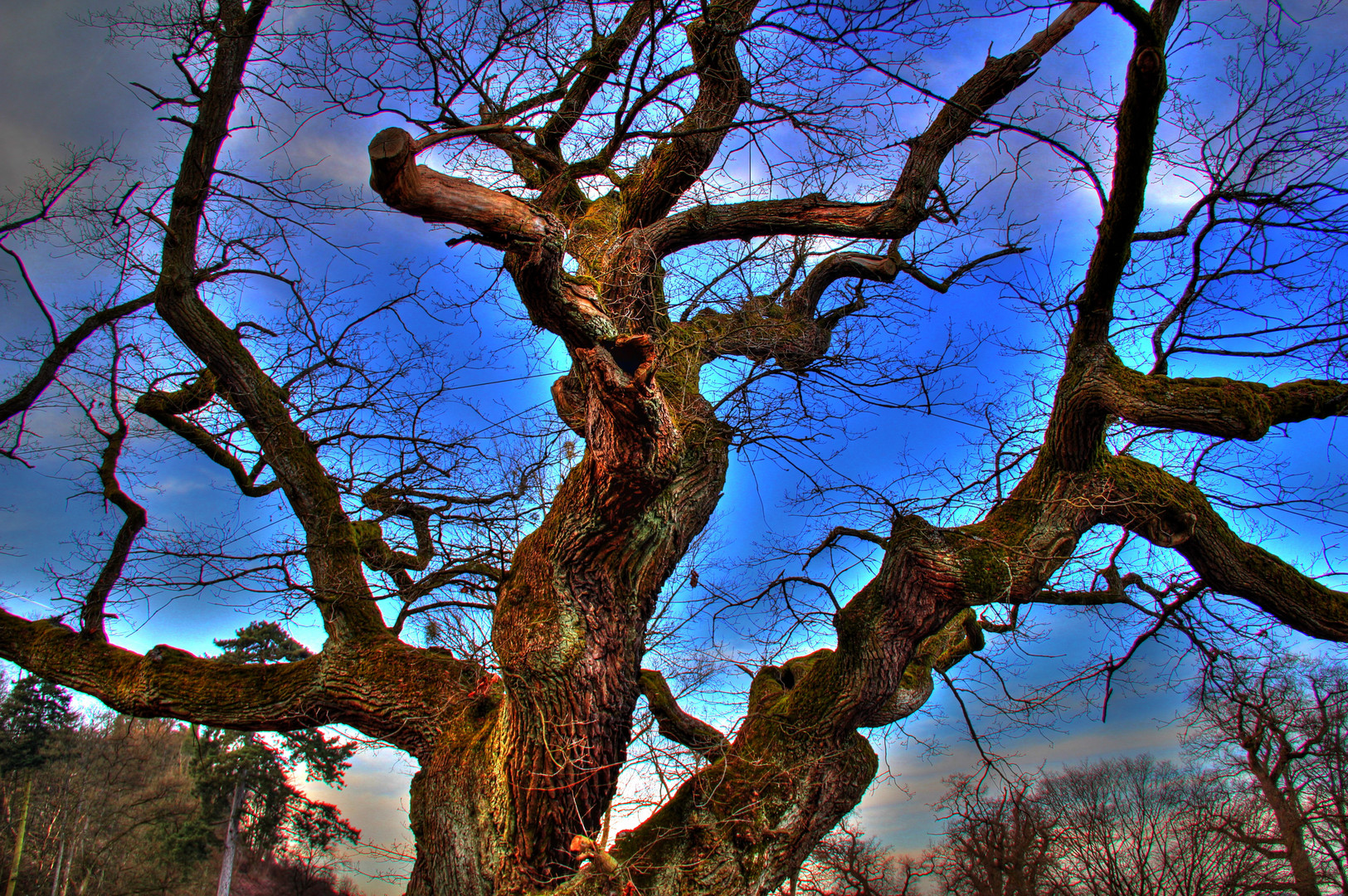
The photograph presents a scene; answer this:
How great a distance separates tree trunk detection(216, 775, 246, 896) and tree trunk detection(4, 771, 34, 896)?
4.22 metres

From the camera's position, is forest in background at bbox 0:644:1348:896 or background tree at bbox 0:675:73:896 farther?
background tree at bbox 0:675:73:896

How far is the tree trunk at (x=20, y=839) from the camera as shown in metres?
14.5

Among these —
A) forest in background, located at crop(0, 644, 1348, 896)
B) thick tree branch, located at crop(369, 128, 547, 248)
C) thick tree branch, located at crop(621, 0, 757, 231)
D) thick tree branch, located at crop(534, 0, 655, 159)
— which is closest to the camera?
thick tree branch, located at crop(369, 128, 547, 248)

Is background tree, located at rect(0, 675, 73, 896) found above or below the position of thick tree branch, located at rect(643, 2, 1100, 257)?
below

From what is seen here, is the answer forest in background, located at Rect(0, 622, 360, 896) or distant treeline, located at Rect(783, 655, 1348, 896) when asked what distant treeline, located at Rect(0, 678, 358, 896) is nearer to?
forest in background, located at Rect(0, 622, 360, 896)

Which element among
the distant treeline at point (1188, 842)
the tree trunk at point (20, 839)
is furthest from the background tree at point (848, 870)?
the tree trunk at point (20, 839)

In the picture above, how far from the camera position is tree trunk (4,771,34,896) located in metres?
14.5

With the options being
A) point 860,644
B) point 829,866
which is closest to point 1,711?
point 829,866

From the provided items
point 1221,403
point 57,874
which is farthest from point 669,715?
point 57,874

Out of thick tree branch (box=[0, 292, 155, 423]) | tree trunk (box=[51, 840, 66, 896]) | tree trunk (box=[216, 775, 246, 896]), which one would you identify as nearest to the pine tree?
tree trunk (box=[216, 775, 246, 896])

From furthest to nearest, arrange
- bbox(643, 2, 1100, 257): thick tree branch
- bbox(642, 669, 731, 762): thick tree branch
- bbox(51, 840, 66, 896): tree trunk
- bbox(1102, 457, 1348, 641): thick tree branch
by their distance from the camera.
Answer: bbox(51, 840, 66, 896): tree trunk, bbox(642, 669, 731, 762): thick tree branch, bbox(643, 2, 1100, 257): thick tree branch, bbox(1102, 457, 1348, 641): thick tree branch

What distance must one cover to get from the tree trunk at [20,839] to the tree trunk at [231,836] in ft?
13.9

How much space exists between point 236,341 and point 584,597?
163 inches

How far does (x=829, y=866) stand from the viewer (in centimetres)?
1021
